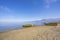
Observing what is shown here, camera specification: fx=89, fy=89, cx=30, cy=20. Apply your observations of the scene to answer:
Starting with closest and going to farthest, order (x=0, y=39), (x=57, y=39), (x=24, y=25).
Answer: (x=57, y=39), (x=0, y=39), (x=24, y=25)

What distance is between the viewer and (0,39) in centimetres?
494

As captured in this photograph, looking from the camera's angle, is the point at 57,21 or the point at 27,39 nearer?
the point at 27,39

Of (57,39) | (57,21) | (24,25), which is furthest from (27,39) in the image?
(57,21)

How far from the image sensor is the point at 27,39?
4.65m

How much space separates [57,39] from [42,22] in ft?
32.6

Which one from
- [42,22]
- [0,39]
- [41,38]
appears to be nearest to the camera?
[41,38]

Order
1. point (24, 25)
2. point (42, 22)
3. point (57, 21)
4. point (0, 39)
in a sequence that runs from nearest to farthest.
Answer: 1. point (0, 39)
2. point (24, 25)
3. point (57, 21)
4. point (42, 22)

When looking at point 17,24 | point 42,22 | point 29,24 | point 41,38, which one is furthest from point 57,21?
point 41,38

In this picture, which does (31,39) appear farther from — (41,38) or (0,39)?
(0,39)

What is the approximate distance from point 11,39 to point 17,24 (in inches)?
290

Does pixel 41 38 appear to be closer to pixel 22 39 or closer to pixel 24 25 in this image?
pixel 22 39

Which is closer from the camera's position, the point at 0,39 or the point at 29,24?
the point at 0,39

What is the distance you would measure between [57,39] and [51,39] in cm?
28

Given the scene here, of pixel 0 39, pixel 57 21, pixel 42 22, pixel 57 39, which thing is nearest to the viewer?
pixel 57 39
